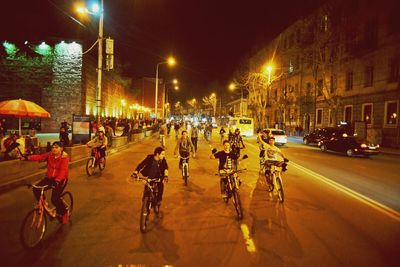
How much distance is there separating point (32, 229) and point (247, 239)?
11.4 ft

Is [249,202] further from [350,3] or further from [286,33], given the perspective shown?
[286,33]

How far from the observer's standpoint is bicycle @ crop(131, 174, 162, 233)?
6.46 meters

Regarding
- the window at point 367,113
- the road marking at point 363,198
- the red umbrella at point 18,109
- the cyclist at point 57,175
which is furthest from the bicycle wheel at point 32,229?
the window at point 367,113

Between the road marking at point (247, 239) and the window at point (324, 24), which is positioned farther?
the window at point (324, 24)

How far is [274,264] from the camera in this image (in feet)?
16.4

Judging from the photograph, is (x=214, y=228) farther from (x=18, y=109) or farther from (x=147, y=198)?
(x=18, y=109)

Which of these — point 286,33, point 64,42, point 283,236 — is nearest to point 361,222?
point 283,236

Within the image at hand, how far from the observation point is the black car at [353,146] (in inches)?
897

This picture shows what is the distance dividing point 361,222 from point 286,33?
51478 millimetres

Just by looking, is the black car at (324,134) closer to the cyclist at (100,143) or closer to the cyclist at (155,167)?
the cyclist at (100,143)

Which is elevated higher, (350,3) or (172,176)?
(350,3)

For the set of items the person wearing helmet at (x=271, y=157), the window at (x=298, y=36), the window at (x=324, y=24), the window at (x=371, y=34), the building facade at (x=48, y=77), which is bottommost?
the person wearing helmet at (x=271, y=157)

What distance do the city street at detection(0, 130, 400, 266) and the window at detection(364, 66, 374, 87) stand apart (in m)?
25.0

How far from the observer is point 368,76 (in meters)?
34.3
